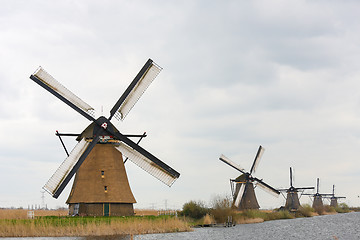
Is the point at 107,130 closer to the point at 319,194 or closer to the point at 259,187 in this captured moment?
the point at 259,187

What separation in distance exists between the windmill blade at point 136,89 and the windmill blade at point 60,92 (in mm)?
1708

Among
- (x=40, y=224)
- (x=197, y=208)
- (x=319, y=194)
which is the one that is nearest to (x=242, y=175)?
(x=197, y=208)

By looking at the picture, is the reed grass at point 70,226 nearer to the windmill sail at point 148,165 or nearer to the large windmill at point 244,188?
the windmill sail at point 148,165

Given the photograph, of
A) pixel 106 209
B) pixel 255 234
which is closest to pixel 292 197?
pixel 255 234

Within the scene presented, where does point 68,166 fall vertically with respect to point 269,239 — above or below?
above

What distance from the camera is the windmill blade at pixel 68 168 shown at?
85.8 feet

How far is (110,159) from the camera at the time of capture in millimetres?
29000

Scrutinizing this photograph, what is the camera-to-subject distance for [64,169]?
26812 millimetres

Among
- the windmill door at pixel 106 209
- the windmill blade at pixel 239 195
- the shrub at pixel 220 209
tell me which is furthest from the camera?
the windmill blade at pixel 239 195

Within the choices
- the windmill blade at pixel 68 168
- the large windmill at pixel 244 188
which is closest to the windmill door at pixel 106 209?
the windmill blade at pixel 68 168

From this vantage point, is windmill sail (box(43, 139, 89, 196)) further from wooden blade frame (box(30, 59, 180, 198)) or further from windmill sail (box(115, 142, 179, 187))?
windmill sail (box(115, 142, 179, 187))

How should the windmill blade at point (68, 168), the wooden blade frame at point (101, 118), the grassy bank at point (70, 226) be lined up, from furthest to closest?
1. the wooden blade frame at point (101, 118)
2. the windmill blade at point (68, 168)
3. the grassy bank at point (70, 226)

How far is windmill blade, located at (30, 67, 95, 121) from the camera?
28.5m

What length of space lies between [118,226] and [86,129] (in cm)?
693
